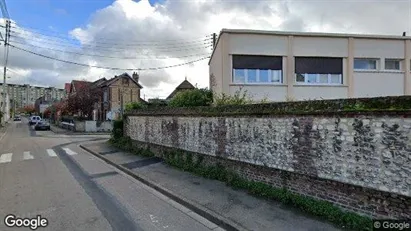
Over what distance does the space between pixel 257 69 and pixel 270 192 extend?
12.7m

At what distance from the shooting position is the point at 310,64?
63.6 feet

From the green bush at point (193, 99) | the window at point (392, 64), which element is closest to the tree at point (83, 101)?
the green bush at point (193, 99)

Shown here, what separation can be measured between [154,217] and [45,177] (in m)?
5.60

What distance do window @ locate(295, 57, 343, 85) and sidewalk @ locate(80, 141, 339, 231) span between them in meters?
12.0

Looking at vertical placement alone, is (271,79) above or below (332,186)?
above

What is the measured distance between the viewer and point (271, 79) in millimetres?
18984

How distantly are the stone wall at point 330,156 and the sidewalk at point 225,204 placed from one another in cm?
68

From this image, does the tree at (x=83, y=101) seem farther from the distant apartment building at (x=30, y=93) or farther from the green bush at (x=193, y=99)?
the distant apartment building at (x=30, y=93)

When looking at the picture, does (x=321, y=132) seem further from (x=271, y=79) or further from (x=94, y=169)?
(x=271, y=79)

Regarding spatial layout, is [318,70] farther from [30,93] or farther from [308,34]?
[30,93]

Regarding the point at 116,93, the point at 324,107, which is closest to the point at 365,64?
the point at 324,107

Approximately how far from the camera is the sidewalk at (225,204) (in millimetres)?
5413

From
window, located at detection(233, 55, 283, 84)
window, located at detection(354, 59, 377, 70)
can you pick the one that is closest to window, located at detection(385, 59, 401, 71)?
window, located at detection(354, 59, 377, 70)

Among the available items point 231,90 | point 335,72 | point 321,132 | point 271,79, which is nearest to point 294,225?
point 321,132
